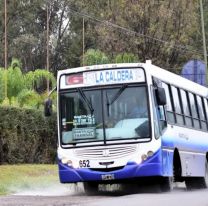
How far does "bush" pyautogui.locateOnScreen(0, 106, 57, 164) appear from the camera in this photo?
77.0 ft

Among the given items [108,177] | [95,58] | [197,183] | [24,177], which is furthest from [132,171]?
[95,58]

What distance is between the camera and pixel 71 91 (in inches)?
638

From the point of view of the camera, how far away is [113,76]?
631 inches

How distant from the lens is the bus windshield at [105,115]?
15.5 meters

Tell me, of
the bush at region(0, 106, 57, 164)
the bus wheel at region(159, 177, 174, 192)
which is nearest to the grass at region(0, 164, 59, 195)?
the bush at region(0, 106, 57, 164)

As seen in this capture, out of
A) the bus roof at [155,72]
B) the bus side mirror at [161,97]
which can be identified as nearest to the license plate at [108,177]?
the bus side mirror at [161,97]

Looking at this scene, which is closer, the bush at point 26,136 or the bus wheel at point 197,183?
the bus wheel at point 197,183

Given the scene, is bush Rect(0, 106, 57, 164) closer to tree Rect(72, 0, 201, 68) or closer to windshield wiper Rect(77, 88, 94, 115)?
windshield wiper Rect(77, 88, 94, 115)

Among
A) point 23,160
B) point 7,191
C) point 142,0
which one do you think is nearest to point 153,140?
point 7,191

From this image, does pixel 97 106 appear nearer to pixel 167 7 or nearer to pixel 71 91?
pixel 71 91

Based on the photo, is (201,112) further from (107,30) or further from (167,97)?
(107,30)

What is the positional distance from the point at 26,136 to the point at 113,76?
367 inches

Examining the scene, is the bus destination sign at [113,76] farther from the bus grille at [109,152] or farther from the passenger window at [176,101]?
the passenger window at [176,101]

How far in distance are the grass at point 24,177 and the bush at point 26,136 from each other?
0.87 m
